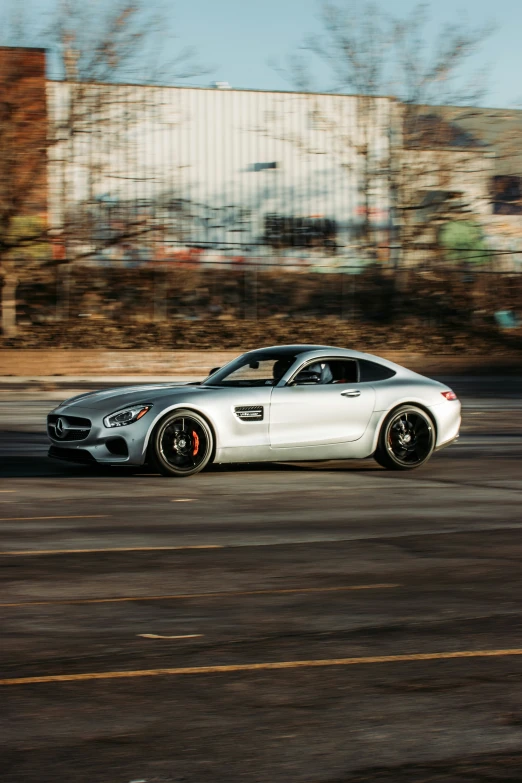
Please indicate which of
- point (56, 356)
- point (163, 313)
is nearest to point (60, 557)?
point (56, 356)

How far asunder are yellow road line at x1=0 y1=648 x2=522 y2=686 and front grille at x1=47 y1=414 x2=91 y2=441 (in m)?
6.42

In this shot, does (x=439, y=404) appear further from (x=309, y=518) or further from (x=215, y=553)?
(x=215, y=553)

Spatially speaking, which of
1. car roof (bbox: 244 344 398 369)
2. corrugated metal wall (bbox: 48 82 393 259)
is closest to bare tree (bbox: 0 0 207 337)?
corrugated metal wall (bbox: 48 82 393 259)

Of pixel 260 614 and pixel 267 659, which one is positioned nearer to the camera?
pixel 267 659

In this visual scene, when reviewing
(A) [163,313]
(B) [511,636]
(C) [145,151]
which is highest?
(C) [145,151]

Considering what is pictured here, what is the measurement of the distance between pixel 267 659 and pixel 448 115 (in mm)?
33059

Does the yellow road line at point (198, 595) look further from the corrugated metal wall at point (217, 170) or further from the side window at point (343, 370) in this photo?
Answer: the corrugated metal wall at point (217, 170)

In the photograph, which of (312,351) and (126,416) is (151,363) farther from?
(126,416)

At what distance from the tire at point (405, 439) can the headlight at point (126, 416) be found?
255cm

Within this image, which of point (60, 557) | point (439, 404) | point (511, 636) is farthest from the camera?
point (439, 404)

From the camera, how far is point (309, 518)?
360 inches

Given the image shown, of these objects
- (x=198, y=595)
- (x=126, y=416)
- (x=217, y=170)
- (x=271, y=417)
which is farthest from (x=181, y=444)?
(x=217, y=170)

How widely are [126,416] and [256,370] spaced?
1627 millimetres

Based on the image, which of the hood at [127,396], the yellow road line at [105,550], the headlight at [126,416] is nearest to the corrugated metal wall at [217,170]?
the hood at [127,396]
